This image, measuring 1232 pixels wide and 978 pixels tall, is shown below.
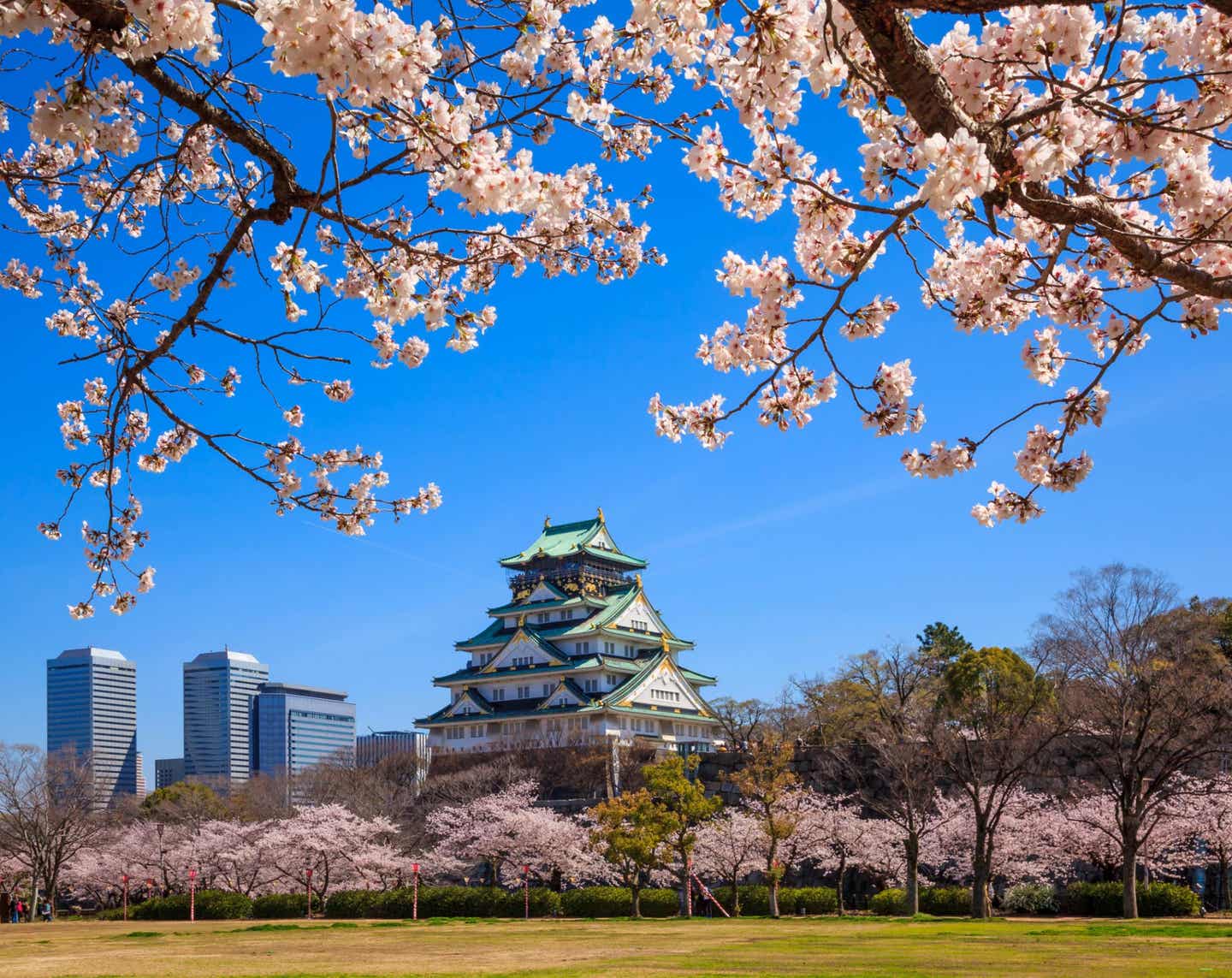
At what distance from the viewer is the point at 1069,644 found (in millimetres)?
28984

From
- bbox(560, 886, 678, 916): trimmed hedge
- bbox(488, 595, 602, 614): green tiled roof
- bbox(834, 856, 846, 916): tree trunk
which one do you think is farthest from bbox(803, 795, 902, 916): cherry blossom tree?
bbox(488, 595, 602, 614): green tiled roof

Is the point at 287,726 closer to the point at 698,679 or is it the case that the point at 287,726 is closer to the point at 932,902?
the point at 698,679

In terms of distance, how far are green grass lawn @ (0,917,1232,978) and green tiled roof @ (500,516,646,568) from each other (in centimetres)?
2908

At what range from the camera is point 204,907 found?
111 feet

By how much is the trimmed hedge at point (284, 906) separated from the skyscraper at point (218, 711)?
152 m

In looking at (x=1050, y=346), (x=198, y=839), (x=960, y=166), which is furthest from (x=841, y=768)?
(x=960, y=166)

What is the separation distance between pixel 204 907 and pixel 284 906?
89.8 inches

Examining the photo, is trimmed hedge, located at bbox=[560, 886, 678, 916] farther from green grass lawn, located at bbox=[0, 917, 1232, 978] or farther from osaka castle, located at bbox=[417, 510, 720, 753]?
osaka castle, located at bbox=[417, 510, 720, 753]

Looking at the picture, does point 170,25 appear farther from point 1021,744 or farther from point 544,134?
point 1021,744

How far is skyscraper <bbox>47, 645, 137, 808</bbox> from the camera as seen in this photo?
576 ft

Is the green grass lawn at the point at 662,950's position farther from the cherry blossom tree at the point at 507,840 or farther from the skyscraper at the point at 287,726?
the skyscraper at the point at 287,726

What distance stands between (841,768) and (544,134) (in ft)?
88.2

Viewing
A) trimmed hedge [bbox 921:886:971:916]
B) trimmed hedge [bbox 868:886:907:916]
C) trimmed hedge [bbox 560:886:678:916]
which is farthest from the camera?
trimmed hedge [bbox 560:886:678:916]

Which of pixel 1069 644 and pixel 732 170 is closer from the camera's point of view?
pixel 732 170
